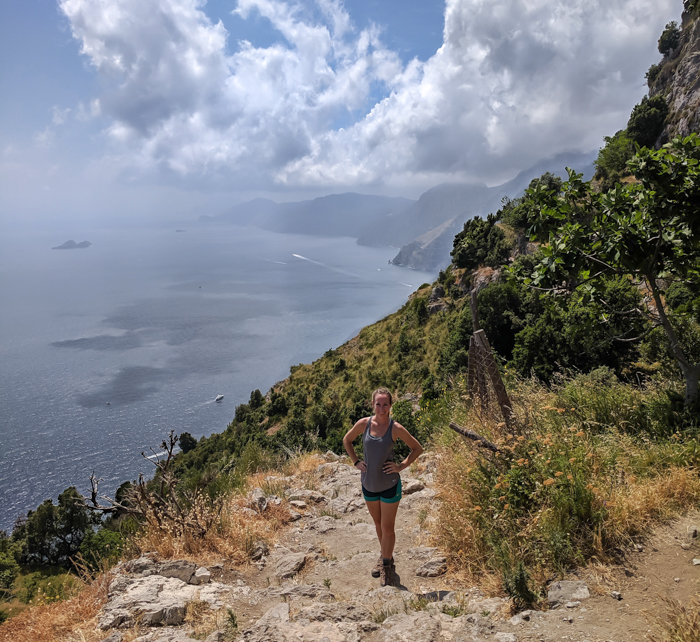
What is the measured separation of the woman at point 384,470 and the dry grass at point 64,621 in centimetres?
249

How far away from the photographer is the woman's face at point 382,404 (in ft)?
14.0

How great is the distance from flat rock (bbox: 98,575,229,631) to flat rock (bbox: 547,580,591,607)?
276cm

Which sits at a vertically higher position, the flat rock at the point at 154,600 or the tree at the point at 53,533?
the flat rock at the point at 154,600

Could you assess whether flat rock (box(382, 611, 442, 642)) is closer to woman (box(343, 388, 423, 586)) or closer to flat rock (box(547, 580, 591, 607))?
flat rock (box(547, 580, 591, 607))

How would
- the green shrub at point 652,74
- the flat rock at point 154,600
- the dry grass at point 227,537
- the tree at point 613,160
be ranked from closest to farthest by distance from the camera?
the flat rock at point 154,600 < the dry grass at point 227,537 < the tree at point 613,160 < the green shrub at point 652,74

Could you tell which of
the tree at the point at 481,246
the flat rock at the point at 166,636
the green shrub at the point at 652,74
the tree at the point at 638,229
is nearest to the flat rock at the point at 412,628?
the flat rock at the point at 166,636

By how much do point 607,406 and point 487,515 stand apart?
2.46m

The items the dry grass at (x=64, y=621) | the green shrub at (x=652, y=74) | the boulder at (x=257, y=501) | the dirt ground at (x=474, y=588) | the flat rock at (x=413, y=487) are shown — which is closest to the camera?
the dirt ground at (x=474, y=588)

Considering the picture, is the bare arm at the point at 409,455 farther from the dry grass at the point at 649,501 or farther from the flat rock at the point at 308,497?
the flat rock at the point at 308,497

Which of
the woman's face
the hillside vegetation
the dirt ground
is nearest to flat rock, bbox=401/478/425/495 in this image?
the dirt ground

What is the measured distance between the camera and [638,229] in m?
4.58

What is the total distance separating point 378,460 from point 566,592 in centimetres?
180

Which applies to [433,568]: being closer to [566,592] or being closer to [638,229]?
[566,592]

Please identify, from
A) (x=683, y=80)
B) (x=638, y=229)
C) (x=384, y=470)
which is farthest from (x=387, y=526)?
(x=683, y=80)
